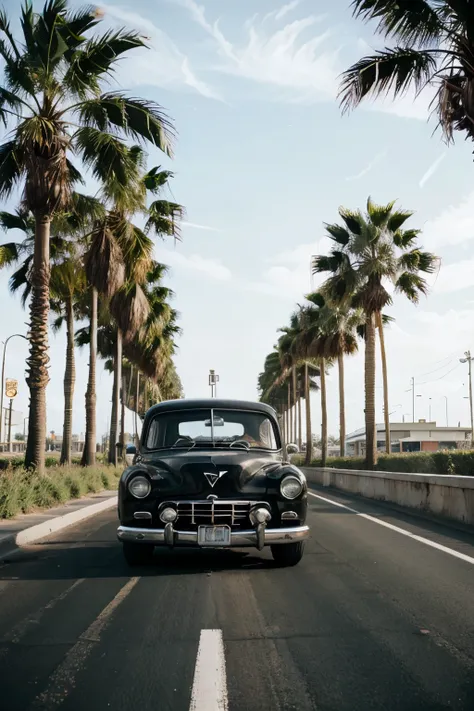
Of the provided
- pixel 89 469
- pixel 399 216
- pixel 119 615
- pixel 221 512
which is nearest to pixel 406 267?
pixel 399 216

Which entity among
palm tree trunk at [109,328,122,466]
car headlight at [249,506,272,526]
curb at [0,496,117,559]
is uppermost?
palm tree trunk at [109,328,122,466]

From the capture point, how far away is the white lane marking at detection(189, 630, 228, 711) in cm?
397

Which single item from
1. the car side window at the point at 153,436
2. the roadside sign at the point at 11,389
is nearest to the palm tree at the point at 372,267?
the car side window at the point at 153,436

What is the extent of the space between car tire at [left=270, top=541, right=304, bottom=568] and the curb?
3.48 m

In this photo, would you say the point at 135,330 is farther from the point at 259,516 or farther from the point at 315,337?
the point at 259,516

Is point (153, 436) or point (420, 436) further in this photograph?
point (420, 436)

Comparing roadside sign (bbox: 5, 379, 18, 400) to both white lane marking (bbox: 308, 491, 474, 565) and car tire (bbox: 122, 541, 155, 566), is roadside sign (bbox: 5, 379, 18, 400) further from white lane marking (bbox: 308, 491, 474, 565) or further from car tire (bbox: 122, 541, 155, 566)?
car tire (bbox: 122, 541, 155, 566)

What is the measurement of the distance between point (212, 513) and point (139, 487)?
0.84m

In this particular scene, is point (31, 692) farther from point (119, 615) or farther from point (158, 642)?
point (119, 615)

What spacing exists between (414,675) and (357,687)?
Answer: 0.43m

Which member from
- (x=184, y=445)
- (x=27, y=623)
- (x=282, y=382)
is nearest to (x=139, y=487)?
(x=184, y=445)

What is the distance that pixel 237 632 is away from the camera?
5.52 metres

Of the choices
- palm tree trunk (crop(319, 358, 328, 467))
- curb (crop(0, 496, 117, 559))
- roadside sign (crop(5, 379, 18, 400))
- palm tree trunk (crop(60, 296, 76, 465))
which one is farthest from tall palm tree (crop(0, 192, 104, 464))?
roadside sign (crop(5, 379, 18, 400))

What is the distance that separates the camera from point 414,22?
12930 millimetres
